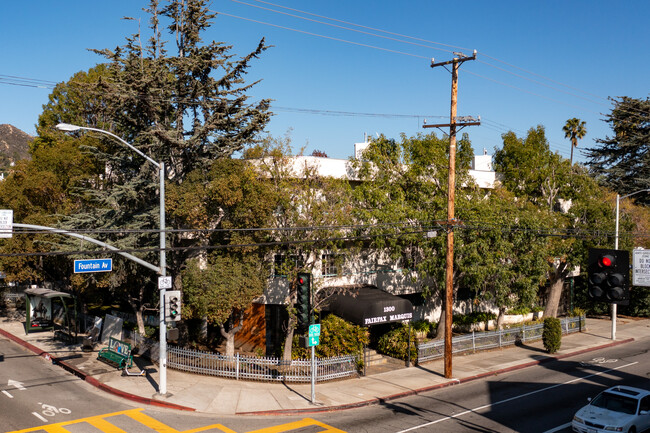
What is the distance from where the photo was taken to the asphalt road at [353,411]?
55.3ft

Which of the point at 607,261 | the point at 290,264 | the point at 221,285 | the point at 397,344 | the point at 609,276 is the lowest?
the point at 397,344

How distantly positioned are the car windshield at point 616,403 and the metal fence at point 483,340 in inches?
400

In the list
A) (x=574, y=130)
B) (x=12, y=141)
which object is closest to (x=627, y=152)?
(x=574, y=130)

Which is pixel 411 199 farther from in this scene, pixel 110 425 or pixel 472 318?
pixel 110 425

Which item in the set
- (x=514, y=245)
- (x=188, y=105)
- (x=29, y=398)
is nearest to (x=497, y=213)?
(x=514, y=245)

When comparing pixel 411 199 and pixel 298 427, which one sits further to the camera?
pixel 411 199

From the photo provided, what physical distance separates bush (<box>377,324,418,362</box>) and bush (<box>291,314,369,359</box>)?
3.14 metres

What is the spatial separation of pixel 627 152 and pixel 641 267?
42427 mm

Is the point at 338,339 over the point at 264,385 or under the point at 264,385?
over

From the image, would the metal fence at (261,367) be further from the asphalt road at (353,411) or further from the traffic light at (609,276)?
the traffic light at (609,276)

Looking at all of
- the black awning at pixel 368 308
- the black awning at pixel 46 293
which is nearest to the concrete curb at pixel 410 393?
the black awning at pixel 368 308

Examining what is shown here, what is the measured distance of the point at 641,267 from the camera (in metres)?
20.9

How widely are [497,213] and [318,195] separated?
9803 millimetres

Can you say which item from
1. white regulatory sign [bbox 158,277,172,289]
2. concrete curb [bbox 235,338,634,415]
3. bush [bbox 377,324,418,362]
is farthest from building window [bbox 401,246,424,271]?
white regulatory sign [bbox 158,277,172,289]
